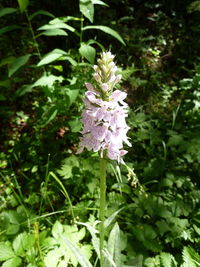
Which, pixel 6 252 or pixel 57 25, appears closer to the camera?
pixel 6 252

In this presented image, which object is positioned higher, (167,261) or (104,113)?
(104,113)

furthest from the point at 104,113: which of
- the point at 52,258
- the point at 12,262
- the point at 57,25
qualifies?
the point at 57,25

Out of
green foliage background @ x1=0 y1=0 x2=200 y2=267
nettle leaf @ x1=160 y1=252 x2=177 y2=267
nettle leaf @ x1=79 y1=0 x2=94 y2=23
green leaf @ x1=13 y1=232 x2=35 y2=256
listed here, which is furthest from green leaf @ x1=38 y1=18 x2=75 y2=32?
nettle leaf @ x1=160 y1=252 x2=177 y2=267

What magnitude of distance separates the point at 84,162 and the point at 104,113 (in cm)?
128

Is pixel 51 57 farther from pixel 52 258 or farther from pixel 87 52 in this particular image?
pixel 52 258

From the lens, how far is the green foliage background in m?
2.18

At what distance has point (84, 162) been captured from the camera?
2.74 m

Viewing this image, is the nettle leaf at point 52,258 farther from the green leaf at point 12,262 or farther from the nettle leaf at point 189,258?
the nettle leaf at point 189,258

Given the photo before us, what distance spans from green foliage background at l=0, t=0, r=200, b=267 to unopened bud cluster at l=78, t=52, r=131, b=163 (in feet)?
1.32

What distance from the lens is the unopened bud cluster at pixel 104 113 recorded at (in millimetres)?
1534

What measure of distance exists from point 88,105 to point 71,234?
1195mm

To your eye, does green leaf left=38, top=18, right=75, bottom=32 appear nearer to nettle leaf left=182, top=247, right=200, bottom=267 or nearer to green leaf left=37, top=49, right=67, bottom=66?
green leaf left=37, top=49, right=67, bottom=66

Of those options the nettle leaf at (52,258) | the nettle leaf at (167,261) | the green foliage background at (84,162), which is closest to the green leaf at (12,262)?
the green foliage background at (84,162)

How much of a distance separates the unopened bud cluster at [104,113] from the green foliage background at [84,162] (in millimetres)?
403
